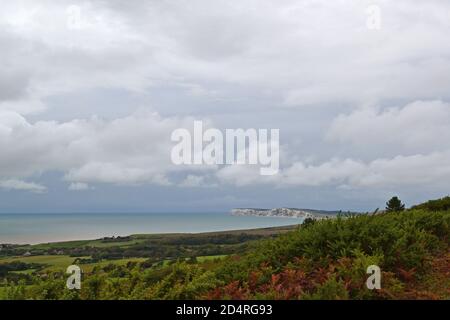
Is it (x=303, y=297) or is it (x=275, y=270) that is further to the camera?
(x=275, y=270)

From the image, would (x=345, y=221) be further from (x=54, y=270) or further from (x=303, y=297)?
(x=54, y=270)

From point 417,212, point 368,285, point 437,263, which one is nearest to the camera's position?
point 368,285
